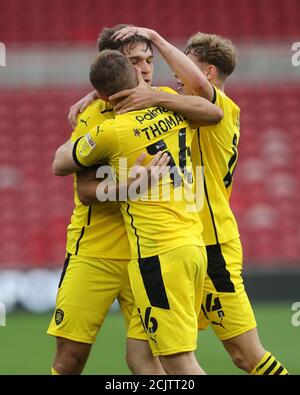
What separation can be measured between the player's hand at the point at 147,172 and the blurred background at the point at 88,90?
20.8 feet

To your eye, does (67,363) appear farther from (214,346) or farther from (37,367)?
(214,346)

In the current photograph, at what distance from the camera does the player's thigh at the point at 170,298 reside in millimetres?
4453

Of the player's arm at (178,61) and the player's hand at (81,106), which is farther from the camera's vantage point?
the player's hand at (81,106)

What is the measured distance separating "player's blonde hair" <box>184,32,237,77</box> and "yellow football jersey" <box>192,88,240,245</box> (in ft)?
1.00

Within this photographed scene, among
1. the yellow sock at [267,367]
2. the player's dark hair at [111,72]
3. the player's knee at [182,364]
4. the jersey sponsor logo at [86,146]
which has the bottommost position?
the yellow sock at [267,367]

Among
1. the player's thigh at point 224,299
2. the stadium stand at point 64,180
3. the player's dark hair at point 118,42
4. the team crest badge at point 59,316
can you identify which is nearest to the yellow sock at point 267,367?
the player's thigh at point 224,299

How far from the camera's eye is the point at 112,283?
5074mm

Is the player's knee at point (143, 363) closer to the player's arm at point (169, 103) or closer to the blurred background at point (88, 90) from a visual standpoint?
the player's arm at point (169, 103)

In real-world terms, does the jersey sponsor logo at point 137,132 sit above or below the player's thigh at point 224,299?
above

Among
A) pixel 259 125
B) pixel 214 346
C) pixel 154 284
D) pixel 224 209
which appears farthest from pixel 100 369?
pixel 259 125

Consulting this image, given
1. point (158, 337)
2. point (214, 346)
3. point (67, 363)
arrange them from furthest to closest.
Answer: point (214, 346) < point (67, 363) < point (158, 337)

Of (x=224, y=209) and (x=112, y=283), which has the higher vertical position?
(x=224, y=209)

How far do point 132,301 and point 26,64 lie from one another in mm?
10125

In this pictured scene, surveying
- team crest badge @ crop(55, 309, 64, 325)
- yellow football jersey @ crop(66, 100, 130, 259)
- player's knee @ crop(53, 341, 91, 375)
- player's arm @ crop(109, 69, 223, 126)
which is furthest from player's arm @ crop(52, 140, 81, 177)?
player's knee @ crop(53, 341, 91, 375)
